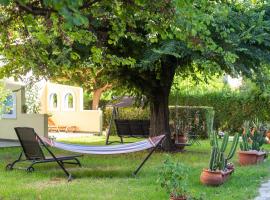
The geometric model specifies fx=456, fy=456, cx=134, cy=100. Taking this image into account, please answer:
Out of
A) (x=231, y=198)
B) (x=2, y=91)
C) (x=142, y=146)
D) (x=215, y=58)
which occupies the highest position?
(x=215, y=58)

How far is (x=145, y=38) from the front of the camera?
1161cm

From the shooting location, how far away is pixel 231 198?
7.05m

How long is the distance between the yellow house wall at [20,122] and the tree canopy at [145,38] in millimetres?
3958

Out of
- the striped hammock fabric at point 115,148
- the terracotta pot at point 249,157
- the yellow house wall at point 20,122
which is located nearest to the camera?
the striped hammock fabric at point 115,148

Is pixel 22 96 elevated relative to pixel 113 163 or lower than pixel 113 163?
elevated

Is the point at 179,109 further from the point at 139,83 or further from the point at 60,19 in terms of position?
the point at 60,19

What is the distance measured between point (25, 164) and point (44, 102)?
1181 centimetres

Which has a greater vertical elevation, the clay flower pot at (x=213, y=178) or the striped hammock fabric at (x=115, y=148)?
the striped hammock fabric at (x=115, y=148)

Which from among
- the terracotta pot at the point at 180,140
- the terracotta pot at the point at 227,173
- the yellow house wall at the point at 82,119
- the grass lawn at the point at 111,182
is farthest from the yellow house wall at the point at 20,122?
the terracotta pot at the point at 227,173

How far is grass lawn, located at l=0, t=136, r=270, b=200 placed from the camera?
7289mm

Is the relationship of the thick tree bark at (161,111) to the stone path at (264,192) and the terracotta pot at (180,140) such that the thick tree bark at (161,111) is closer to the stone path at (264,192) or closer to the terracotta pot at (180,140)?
the terracotta pot at (180,140)

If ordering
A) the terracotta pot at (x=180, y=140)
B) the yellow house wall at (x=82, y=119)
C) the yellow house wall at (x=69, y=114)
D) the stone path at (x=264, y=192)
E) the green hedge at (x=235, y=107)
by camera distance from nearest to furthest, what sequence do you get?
1. the stone path at (x=264, y=192)
2. the terracotta pot at (x=180, y=140)
3. the green hedge at (x=235, y=107)
4. the yellow house wall at (x=69, y=114)
5. the yellow house wall at (x=82, y=119)

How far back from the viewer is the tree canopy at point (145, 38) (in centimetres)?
555

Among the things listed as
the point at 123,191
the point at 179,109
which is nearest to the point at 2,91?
the point at 123,191
